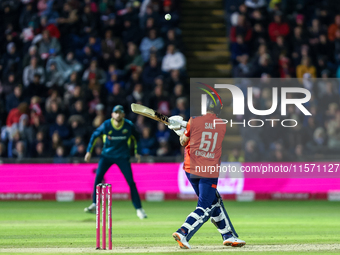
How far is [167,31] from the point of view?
20.4 metres

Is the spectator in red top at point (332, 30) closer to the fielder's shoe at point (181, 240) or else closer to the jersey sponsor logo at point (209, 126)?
the jersey sponsor logo at point (209, 126)

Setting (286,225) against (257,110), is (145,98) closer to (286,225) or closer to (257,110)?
(257,110)

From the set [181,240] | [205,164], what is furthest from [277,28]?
[181,240]

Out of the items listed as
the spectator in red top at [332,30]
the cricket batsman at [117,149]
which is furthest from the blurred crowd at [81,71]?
the spectator in red top at [332,30]

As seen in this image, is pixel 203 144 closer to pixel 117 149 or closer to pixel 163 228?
pixel 163 228

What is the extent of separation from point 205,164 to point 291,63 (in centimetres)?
1210

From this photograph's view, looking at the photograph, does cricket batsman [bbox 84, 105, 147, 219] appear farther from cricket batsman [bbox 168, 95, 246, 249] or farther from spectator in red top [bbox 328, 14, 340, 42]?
spectator in red top [bbox 328, 14, 340, 42]

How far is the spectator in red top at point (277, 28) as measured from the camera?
20.9 metres

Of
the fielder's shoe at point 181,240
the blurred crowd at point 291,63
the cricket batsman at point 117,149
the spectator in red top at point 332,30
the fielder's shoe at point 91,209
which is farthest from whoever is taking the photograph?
the spectator in red top at point 332,30

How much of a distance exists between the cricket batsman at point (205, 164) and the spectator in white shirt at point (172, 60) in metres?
10.5

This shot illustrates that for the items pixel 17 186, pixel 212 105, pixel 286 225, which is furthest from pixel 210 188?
pixel 17 186

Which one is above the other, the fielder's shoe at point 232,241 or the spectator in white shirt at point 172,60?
the spectator in white shirt at point 172,60

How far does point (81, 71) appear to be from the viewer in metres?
19.2

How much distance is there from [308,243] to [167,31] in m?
12.1
